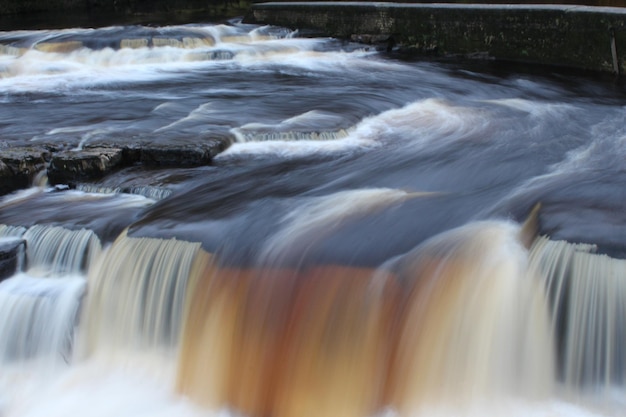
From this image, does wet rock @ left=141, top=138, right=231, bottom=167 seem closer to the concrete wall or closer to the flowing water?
the flowing water

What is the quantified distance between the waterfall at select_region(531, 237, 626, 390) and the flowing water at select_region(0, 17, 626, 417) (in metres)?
0.01

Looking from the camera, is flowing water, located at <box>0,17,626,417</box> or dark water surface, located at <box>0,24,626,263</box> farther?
dark water surface, located at <box>0,24,626,263</box>

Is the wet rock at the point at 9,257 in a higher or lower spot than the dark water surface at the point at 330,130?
lower

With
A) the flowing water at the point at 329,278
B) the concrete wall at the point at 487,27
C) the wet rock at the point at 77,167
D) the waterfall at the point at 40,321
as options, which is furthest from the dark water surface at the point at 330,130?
the waterfall at the point at 40,321

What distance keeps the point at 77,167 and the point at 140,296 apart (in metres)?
2.05

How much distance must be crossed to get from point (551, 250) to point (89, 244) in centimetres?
321

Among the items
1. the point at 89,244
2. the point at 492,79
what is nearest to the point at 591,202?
the point at 89,244

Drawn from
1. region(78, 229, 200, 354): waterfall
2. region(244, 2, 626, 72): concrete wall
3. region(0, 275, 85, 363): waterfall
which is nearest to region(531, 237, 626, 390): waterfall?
region(78, 229, 200, 354): waterfall

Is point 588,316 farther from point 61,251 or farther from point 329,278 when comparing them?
point 61,251

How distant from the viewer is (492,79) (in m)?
10.3

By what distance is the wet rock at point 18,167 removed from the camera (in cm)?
648

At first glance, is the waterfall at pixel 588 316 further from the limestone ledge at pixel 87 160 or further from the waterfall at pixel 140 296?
the limestone ledge at pixel 87 160

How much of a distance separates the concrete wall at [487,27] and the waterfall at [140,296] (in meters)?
7.34

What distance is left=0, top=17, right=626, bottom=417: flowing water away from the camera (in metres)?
4.10
